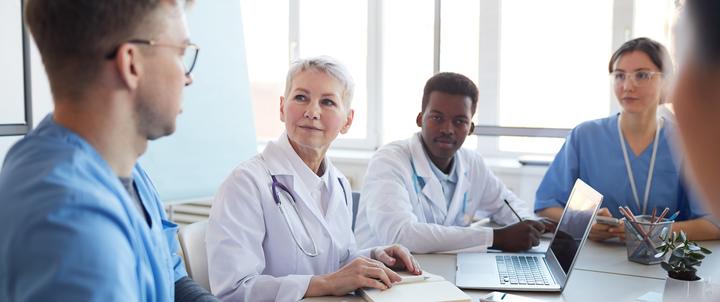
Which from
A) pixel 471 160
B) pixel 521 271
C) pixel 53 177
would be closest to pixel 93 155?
pixel 53 177

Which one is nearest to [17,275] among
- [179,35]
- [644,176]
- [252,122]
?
[179,35]

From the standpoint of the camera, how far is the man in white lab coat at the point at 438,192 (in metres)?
2.08

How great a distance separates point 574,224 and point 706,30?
1522 mm

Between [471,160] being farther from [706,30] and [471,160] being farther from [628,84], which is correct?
[706,30]

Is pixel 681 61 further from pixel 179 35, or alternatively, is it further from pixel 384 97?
pixel 384 97

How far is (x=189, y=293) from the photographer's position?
1356 mm

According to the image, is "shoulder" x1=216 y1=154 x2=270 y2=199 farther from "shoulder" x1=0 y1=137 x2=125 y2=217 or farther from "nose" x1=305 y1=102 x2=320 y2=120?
"shoulder" x1=0 y1=137 x2=125 y2=217

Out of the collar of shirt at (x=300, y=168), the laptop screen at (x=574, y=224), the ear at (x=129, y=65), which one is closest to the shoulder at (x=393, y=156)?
the collar of shirt at (x=300, y=168)

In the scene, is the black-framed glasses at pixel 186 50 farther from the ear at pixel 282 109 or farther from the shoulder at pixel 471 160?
the shoulder at pixel 471 160

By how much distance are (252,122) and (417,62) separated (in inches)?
43.2

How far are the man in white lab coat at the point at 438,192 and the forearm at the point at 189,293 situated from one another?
860mm

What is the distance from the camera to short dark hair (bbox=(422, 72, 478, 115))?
2.39 m

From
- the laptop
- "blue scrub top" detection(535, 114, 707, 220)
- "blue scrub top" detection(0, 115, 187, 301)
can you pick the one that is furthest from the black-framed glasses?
"blue scrub top" detection(535, 114, 707, 220)

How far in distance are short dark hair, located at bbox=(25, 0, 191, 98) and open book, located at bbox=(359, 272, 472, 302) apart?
784mm
